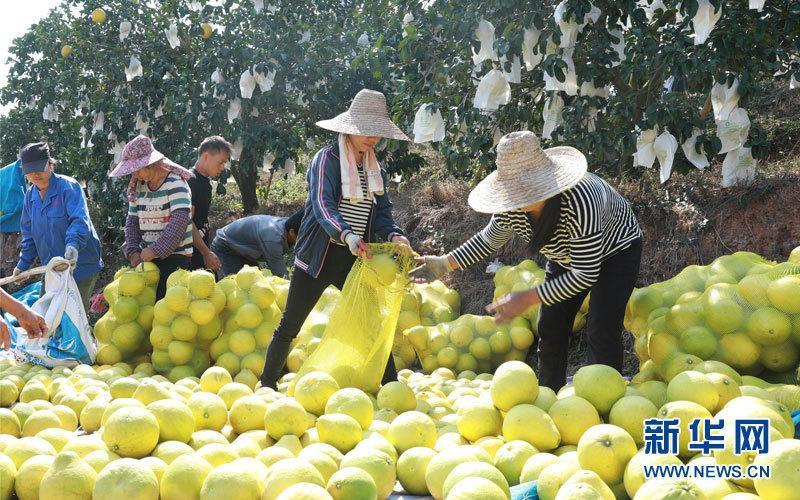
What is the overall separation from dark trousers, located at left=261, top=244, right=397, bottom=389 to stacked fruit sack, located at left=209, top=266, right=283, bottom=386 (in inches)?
22.4

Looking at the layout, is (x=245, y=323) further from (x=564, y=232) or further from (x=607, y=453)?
(x=607, y=453)

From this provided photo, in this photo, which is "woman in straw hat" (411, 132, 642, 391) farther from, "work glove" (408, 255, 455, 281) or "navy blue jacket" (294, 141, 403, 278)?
"navy blue jacket" (294, 141, 403, 278)

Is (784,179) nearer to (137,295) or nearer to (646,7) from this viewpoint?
→ (646,7)

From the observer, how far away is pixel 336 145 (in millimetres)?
3936

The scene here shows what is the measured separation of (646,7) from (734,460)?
438cm

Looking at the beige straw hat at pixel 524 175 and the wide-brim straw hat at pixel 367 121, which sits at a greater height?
the wide-brim straw hat at pixel 367 121

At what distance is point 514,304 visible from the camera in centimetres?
305

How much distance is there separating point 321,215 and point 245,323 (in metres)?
1.41

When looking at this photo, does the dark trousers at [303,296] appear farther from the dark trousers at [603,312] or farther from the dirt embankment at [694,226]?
the dirt embankment at [694,226]

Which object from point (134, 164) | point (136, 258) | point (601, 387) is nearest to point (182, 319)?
point (136, 258)

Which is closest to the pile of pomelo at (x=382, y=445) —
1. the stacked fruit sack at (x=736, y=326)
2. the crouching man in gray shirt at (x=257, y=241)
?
the stacked fruit sack at (x=736, y=326)

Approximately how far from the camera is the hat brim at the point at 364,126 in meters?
3.82

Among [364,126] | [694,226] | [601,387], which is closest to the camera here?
[601,387]

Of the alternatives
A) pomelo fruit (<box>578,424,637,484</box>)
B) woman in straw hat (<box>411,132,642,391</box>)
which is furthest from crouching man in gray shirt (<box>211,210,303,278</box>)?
pomelo fruit (<box>578,424,637,484</box>)
